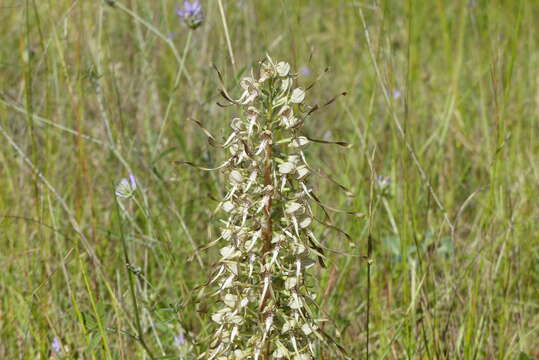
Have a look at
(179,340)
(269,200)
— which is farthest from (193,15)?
(269,200)

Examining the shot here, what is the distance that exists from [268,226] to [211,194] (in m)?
1.46

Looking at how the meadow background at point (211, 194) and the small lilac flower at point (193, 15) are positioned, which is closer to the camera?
the meadow background at point (211, 194)

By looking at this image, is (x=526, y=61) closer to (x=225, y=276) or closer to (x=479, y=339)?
(x=479, y=339)

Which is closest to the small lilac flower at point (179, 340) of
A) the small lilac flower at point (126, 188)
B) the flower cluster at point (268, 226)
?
the small lilac flower at point (126, 188)

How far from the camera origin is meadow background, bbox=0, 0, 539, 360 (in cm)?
238

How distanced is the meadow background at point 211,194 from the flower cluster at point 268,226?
149 millimetres

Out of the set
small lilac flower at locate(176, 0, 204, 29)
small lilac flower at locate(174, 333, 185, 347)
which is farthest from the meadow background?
small lilac flower at locate(176, 0, 204, 29)

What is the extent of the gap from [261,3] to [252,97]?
150 inches

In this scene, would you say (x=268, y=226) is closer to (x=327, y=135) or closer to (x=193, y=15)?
(x=193, y=15)

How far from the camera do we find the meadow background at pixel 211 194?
7.81 feet

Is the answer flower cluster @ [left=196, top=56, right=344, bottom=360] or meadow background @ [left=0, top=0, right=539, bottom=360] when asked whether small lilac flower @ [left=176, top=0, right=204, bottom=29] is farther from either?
flower cluster @ [left=196, top=56, right=344, bottom=360]

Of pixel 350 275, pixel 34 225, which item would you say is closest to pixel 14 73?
pixel 34 225

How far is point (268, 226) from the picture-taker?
1595 millimetres

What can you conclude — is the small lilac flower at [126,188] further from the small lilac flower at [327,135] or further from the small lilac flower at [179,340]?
the small lilac flower at [327,135]
